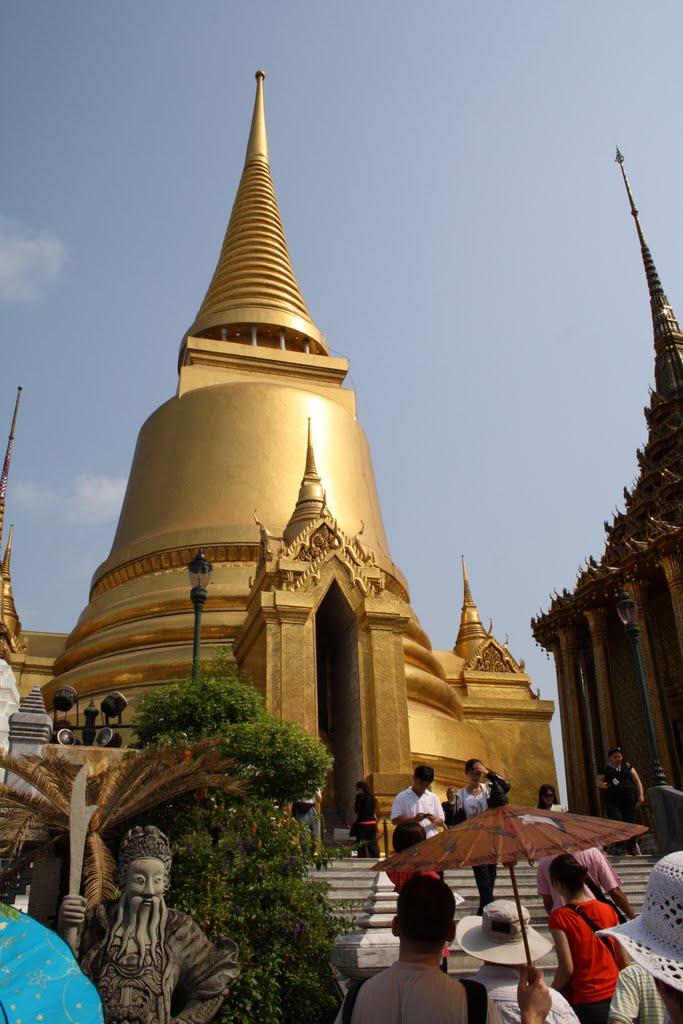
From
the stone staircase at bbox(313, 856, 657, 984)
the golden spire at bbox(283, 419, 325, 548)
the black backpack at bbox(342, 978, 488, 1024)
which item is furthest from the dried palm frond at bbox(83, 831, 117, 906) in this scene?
the golden spire at bbox(283, 419, 325, 548)

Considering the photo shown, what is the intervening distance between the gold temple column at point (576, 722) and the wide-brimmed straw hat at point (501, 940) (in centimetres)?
1587

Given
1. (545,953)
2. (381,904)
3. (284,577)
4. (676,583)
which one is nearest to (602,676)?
(676,583)

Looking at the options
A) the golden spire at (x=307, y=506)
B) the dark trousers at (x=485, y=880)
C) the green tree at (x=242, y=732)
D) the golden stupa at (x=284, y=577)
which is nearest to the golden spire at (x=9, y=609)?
the golden stupa at (x=284, y=577)

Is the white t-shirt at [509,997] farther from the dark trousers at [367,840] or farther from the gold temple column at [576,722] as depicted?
the gold temple column at [576,722]

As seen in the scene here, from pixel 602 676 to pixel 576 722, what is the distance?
127 centimetres

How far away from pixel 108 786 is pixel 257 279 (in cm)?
1988

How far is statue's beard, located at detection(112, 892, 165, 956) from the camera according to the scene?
14.6 feet

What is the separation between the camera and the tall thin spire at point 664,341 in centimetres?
2256

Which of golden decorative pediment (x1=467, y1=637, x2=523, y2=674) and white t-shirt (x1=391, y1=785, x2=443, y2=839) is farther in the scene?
golden decorative pediment (x1=467, y1=637, x2=523, y2=674)

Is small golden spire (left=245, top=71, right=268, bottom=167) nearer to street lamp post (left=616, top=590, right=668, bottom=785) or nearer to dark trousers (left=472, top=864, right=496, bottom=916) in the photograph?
street lamp post (left=616, top=590, right=668, bottom=785)

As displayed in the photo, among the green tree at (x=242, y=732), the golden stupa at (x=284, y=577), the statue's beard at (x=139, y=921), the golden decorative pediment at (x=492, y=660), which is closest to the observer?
the statue's beard at (x=139, y=921)

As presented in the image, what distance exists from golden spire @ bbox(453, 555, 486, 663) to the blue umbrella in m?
19.8

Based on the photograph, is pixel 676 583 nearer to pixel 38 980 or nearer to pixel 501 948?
pixel 501 948

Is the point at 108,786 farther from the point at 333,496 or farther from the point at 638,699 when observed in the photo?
the point at 638,699
